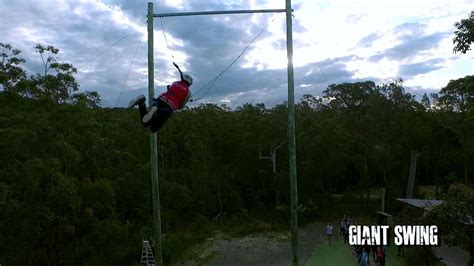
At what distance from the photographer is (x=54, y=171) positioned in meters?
16.8

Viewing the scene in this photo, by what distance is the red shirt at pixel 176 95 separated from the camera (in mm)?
6012

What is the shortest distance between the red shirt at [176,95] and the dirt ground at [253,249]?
717 inches

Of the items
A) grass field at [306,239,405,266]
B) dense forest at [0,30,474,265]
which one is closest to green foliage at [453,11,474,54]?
dense forest at [0,30,474,265]

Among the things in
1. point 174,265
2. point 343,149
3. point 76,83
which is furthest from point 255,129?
point 76,83

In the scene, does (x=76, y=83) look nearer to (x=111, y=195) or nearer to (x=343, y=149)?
(x=111, y=195)

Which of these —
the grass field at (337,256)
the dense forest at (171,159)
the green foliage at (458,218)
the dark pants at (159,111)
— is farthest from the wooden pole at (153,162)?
the grass field at (337,256)

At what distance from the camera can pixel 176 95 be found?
605 cm

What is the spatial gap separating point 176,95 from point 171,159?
3091cm

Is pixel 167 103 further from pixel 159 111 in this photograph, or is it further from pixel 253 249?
pixel 253 249

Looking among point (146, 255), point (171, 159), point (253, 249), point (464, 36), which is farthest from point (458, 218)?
point (171, 159)

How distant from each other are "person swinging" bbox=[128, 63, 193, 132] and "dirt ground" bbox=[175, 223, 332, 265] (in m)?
18.2

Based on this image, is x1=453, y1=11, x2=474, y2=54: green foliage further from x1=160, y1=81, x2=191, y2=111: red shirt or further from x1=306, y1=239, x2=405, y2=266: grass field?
x1=306, y1=239, x2=405, y2=266: grass field

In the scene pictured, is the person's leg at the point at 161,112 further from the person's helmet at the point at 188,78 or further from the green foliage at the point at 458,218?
the green foliage at the point at 458,218

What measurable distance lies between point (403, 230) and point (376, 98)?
18.4 meters
